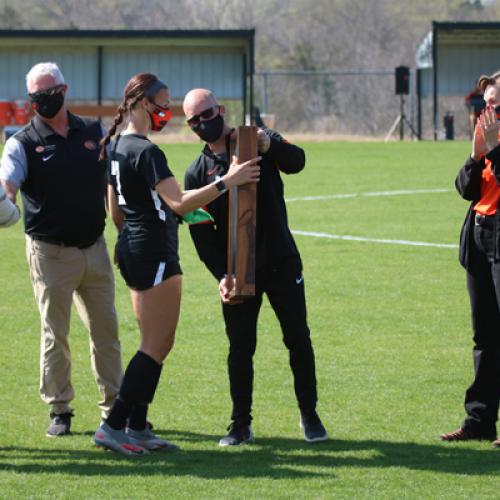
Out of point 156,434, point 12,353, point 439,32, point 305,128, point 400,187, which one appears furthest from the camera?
point 305,128

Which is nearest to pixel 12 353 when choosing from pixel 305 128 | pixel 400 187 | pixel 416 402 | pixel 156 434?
pixel 156 434

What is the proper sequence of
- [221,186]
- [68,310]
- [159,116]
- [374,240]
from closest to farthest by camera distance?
[221,186], [159,116], [68,310], [374,240]

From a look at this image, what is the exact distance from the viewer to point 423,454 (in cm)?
720

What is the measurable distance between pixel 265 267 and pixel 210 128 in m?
0.91

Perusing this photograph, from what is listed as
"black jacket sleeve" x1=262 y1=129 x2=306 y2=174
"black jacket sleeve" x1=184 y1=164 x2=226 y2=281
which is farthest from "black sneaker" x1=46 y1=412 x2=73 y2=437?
"black jacket sleeve" x1=262 y1=129 x2=306 y2=174

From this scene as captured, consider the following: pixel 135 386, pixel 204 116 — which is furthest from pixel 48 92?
pixel 135 386

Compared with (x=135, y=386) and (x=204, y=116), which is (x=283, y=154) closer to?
(x=204, y=116)

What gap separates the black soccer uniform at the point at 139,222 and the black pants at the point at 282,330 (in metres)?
0.60

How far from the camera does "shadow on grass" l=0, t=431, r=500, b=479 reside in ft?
22.5

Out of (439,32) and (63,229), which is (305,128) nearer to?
(439,32)

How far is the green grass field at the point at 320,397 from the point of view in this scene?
21.8 feet

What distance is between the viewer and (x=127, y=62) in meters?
43.6

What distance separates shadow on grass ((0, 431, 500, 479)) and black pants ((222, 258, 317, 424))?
0.29 metres

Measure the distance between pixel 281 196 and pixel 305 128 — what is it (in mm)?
46755
